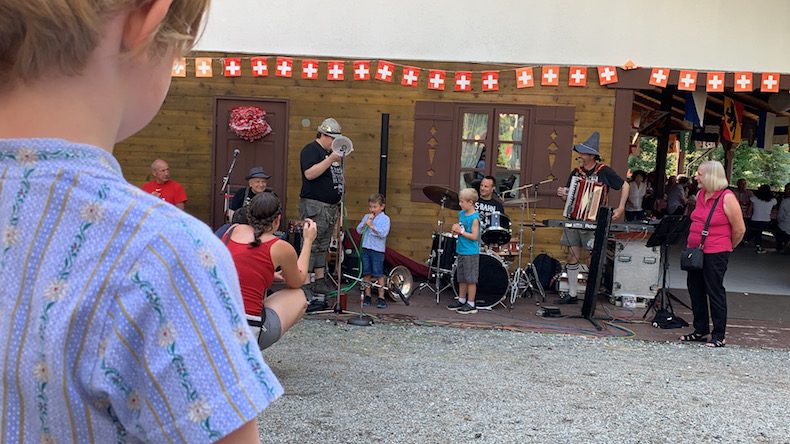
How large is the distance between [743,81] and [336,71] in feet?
17.1

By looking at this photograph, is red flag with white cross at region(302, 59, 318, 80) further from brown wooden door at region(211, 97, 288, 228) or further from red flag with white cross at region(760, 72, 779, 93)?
red flag with white cross at region(760, 72, 779, 93)

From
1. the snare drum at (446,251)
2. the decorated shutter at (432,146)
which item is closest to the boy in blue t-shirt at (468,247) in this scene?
the snare drum at (446,251)

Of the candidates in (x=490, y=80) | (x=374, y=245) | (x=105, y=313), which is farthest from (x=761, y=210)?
(x=105, y=313)

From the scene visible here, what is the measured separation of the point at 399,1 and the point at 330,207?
10.8 ft

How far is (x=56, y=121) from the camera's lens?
29.3 inches

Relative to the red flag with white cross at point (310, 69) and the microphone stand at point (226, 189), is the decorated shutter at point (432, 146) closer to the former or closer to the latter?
the red flag with white cross at point (310, 69)

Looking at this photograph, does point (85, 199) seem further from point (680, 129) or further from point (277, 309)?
point (680, 129)

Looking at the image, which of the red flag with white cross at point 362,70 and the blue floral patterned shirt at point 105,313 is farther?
the red flag with white cross at point 362,70

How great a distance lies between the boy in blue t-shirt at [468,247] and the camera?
25.9 ft

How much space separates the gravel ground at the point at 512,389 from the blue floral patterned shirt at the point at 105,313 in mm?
3503

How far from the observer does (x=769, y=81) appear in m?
9.39

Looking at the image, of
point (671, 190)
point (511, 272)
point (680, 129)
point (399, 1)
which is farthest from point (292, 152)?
point (680, 129)

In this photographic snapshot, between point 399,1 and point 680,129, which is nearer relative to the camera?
point 399,1

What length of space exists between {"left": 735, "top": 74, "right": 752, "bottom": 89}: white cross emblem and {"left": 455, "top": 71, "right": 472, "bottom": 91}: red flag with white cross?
3390mm
